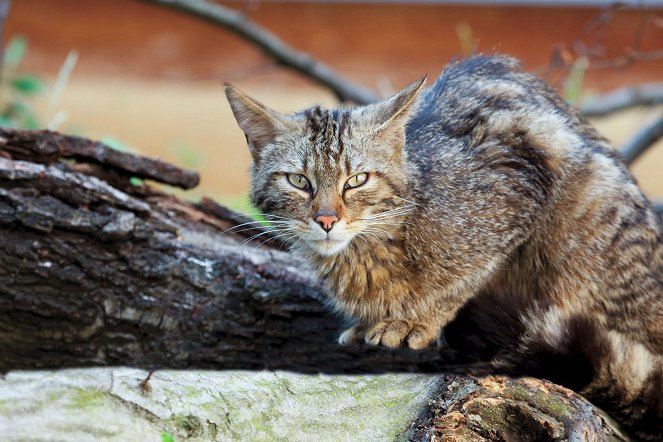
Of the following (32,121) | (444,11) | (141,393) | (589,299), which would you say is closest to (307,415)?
(141,393)

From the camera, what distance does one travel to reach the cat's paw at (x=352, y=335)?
8.92 feet

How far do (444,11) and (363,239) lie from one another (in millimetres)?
4442

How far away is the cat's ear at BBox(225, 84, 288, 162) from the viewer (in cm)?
262

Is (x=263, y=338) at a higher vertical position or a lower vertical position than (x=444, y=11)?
lower

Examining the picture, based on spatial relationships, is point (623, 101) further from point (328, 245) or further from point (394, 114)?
point (328, 245)

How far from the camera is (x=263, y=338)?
2666mm

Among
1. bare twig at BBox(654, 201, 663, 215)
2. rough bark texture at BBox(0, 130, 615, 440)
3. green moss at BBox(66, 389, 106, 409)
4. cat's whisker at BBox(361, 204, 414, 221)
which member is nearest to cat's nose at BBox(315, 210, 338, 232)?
cat's whisker at BBox(361, 204, 414, 221)

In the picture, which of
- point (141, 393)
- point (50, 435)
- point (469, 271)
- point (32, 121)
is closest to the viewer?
point (50, 435)

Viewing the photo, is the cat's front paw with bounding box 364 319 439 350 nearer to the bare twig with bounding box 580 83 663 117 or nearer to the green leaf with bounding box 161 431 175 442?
the green leaf with bounding box 161 431 175 442

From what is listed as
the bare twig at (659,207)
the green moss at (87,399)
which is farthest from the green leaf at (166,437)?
the bare twig at (659,207)

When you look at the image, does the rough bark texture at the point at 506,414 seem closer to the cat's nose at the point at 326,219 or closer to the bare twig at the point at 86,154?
the cat's nose at the point at 326,219

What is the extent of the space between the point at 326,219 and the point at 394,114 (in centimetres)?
39

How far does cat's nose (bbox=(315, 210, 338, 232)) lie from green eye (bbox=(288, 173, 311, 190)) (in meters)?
0.16

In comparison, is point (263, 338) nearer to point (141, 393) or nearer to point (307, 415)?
point (307, 415)
